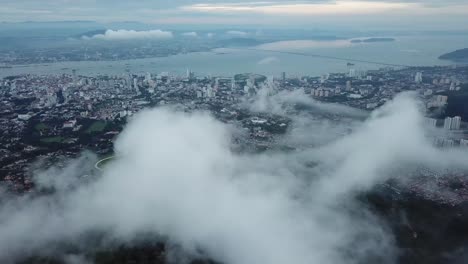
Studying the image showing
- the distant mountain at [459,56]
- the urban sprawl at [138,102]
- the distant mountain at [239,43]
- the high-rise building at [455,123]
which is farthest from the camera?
the distant mountain at [239,43]

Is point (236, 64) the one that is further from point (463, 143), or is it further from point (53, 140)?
point (463, 143)

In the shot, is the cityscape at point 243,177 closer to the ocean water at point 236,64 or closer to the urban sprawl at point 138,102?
the urban sprawl at point 138,102

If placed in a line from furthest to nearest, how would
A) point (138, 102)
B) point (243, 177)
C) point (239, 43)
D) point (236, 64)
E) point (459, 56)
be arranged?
point (239, 43) < point (236, 64) < point (459, 56) < point (138, 102) < point (243, 177)

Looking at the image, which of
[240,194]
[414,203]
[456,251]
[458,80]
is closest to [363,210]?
[414,203]

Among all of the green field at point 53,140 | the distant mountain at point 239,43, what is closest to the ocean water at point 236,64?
the distant mountain at point 239,43

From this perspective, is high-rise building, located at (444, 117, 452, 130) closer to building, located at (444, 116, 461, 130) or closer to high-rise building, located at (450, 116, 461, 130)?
building, located at (444, 116, 461, 130)

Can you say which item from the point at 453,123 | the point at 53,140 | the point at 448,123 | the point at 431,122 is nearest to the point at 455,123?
the point at 453,123

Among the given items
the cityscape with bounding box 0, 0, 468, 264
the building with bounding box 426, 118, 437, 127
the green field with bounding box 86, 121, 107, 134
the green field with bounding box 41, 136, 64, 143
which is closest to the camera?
the cityscape with bounding box 0, 0, 468, 264

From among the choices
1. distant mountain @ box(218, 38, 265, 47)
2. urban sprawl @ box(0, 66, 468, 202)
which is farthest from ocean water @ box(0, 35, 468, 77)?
distant mountain @ box(218, 38, 265, 47)

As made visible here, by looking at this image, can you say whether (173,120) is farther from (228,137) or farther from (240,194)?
(240,194)
